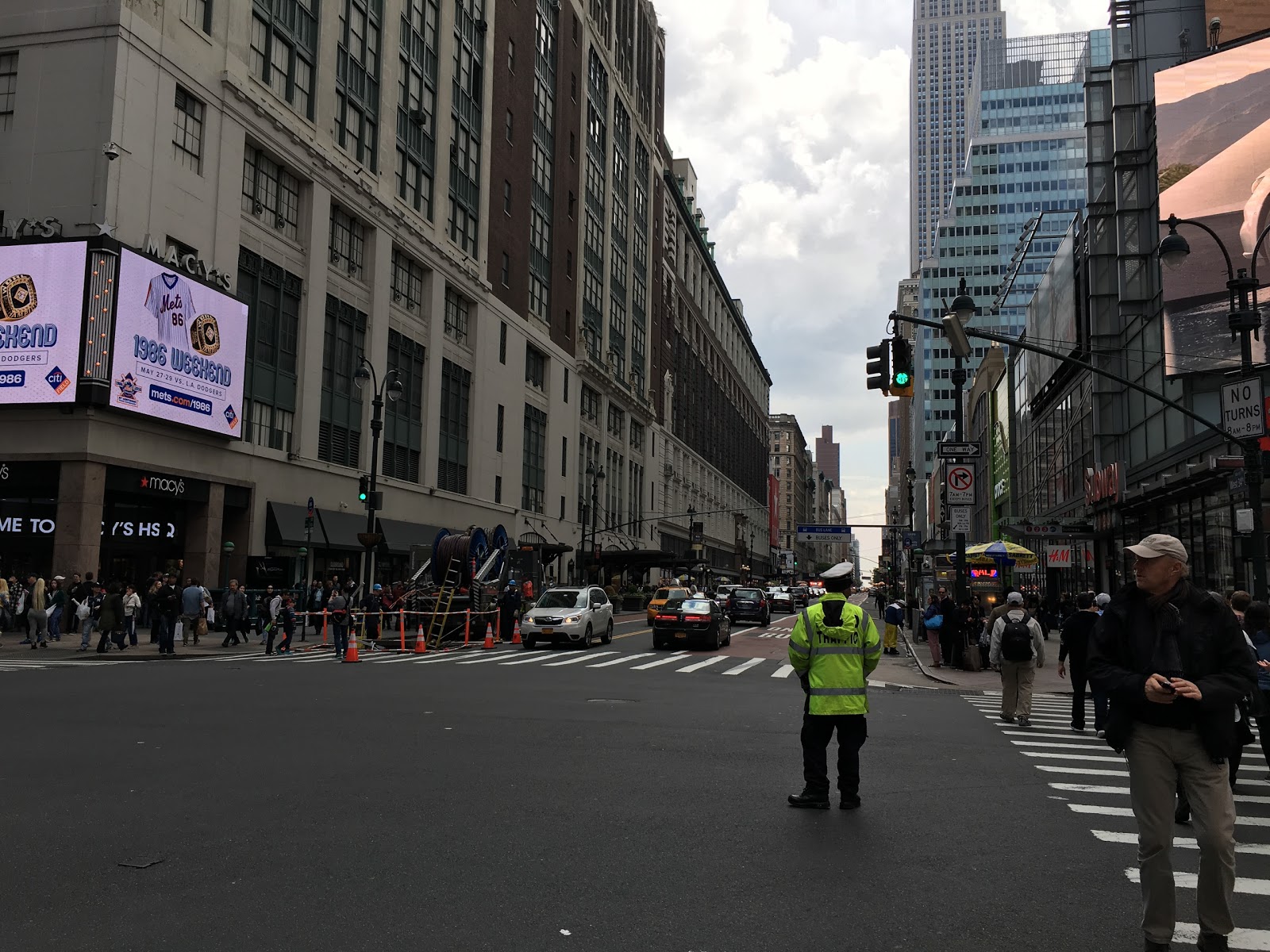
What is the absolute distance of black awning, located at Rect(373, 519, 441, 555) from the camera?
143ft

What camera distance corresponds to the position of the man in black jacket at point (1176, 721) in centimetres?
477

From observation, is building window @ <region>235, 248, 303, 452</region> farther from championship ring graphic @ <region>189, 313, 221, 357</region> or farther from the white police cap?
the white police cap

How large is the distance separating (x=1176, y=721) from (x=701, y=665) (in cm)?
1977

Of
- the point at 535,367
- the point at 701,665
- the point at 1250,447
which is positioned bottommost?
the point at 701,665

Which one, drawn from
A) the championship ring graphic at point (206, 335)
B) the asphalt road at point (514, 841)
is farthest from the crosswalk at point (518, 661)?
the championship ring graphic at point (206, 335)

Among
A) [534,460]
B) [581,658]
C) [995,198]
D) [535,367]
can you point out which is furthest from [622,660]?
[995,198]

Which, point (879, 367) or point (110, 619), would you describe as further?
point (110, 619)

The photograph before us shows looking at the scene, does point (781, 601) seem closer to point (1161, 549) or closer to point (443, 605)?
point (443, 605)

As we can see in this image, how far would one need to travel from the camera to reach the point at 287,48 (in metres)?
37.7

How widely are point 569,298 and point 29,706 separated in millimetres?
59535

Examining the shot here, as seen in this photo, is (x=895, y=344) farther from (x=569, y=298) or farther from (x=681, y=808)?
(x=569, y=298)

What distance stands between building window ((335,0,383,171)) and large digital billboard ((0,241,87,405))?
16.0 metres

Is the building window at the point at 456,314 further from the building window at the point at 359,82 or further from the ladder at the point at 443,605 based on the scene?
the ladder at the point at 443,605

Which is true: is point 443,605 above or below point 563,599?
below
